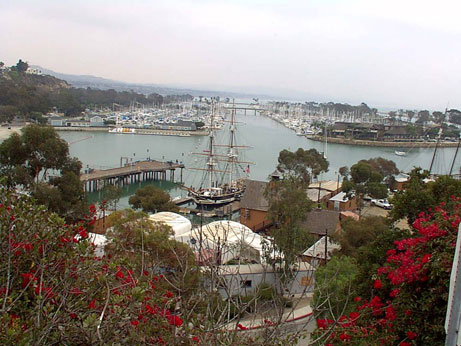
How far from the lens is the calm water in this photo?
21062 mm

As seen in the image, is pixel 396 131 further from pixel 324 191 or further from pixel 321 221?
pixel 321 221

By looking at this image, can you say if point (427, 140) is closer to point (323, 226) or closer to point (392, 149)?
point (392, 149)

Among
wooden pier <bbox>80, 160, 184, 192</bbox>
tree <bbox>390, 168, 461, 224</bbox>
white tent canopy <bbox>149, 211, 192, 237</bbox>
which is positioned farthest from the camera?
wooden pier <bbox>80, 160, 184, 192</bbox>

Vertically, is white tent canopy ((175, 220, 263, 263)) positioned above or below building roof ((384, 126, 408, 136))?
above

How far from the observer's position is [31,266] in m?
1.99

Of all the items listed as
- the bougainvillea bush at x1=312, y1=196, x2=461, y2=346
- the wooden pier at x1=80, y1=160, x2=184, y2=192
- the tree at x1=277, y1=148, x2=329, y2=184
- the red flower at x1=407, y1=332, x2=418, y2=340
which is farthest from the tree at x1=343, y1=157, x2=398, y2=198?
the red flower at x1=407, y1=332, x2=418, y2=340

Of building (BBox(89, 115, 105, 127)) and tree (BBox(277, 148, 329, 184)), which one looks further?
building (BBox(89, 115, 105, 127))

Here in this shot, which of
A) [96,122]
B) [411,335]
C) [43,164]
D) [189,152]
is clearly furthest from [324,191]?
[96,122]

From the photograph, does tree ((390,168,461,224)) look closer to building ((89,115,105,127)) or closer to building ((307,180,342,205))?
building ((307,180,342,205))

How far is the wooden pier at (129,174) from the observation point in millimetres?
16255

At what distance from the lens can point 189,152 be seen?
2559 cm

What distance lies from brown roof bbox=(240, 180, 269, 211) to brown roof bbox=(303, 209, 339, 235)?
1749 millimetres

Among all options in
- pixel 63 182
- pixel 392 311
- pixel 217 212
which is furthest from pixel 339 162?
pixel 392 311

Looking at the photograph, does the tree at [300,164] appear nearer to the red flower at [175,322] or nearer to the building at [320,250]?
the building at [320,250]
